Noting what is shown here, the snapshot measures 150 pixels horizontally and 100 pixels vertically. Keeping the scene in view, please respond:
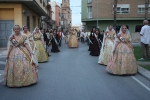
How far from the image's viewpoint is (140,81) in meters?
7.44

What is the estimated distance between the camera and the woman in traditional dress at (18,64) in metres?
6.60

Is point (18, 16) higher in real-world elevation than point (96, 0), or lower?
lower

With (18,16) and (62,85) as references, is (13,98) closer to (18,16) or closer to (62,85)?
(62,85)

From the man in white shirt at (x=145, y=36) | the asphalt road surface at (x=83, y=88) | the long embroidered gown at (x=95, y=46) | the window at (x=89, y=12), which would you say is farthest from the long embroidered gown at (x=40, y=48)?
the window at (x=89, y=12)

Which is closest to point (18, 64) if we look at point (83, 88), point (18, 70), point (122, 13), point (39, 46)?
point (18, 70)

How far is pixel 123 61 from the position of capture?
26.7 feet

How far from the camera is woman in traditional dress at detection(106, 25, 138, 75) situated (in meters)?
8.14

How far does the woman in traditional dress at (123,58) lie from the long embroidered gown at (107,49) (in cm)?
246

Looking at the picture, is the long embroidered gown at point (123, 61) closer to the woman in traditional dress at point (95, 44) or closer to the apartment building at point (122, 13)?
the woman in traditional dress at point (95, 44)

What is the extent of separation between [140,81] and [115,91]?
5.10 ft

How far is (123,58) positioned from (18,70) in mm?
3665

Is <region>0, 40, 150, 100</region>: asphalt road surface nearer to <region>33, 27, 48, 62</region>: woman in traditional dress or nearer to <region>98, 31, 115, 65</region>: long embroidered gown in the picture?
<region>98, 31, 115, 65</region>: long embroidered gown

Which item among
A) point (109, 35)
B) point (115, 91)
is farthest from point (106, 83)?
point (109, 35)

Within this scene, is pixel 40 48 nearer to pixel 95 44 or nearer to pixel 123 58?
pixel 95 44
